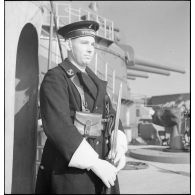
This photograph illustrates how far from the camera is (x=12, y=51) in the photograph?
2.21m

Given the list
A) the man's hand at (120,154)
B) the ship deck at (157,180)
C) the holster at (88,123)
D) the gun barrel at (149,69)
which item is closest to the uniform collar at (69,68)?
the holster at (88,123)

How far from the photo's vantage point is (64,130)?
4.64 feet

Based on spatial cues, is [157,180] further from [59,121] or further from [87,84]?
[59,121]

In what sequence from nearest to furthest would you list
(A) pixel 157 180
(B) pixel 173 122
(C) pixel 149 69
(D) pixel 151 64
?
(A) pixel 157 180
(B) pixel 173 122
(D) pixel 151 64
(C) pixel 149 69

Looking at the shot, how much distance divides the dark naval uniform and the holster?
44 mm

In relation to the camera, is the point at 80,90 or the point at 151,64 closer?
the point at 80,90

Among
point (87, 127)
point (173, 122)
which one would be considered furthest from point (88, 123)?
point (173, 122)

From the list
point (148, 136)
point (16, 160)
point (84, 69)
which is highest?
point (84, 69)

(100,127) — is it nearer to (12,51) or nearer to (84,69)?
(84,69)

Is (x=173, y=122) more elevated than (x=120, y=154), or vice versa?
(x=120, y=154)

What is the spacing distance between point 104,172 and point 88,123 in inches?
11.6

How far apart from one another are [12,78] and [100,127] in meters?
1.01
